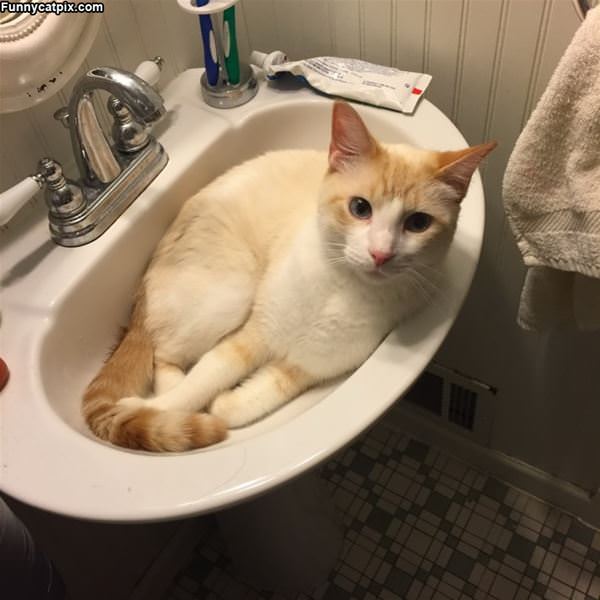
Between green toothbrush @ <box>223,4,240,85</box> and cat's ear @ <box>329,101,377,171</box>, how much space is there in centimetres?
32

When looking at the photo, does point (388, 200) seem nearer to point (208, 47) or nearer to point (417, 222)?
point (417, 222)

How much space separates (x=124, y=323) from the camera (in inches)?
34.0

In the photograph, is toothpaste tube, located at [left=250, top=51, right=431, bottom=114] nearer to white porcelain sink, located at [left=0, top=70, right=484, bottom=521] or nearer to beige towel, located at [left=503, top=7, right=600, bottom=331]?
white porcelain sink, located at [left=0, top=70, right=484, bottom=521]

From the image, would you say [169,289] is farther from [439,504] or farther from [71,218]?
[439,504]

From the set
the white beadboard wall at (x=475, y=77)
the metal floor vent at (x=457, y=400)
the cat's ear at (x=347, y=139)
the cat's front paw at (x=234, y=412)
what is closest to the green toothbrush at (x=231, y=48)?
the white beadboard wall at (x=475, y=77)

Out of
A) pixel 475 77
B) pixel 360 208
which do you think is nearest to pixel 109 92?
pixel 360 208

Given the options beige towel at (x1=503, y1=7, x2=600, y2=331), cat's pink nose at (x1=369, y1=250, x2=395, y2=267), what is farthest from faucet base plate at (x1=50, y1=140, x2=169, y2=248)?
beige towel at (x1=503, y1=7, x2=600, y2=331)

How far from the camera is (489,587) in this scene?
128 centimetres

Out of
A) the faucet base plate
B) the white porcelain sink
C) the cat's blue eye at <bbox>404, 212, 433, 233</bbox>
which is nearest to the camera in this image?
the white porcelain sink

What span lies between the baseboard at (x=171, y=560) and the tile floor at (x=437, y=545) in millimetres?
24

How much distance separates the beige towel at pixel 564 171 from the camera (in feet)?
2.01

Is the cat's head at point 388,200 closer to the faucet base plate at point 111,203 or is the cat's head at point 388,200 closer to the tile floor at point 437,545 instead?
the faucet base plate at point 111,203

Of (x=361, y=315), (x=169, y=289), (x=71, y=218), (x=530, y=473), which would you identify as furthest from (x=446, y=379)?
(x=71, y=218)

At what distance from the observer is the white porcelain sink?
583 mm
